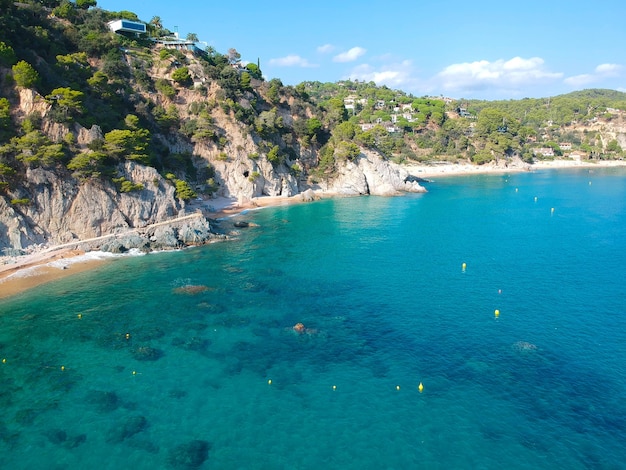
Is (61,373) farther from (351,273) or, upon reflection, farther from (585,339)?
(585,339)

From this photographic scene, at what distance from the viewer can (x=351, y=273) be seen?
42.1m

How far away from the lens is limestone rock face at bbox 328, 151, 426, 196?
291 ft

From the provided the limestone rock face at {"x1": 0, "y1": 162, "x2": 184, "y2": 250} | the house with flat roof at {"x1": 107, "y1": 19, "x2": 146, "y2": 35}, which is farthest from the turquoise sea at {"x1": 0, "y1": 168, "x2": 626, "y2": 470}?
the house with flat roof at {"x1": 107, "y1": 19, "x2": 146, "y2": 35}

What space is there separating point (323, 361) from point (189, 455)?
9.83 meters

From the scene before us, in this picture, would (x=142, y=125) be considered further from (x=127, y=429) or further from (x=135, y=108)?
(x=127, y=429)

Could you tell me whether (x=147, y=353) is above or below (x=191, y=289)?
below

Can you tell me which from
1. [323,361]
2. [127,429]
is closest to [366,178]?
[323,361]

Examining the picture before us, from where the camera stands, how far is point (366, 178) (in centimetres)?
8975

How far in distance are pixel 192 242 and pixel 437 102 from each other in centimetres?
15515

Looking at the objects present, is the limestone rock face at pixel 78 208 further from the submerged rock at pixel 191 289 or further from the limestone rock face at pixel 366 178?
the limestone rock face at pixel 366 178

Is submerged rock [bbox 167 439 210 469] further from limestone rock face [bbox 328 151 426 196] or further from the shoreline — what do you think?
limestone rock face [bbox 328 151 426 196]

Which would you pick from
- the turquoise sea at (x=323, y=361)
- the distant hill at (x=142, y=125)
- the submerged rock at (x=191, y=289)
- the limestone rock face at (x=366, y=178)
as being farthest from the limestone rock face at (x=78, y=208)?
the limestone rock face at (x=366, y=178)

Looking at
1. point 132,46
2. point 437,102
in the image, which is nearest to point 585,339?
point 132,46

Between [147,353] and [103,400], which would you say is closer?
[103,400]
